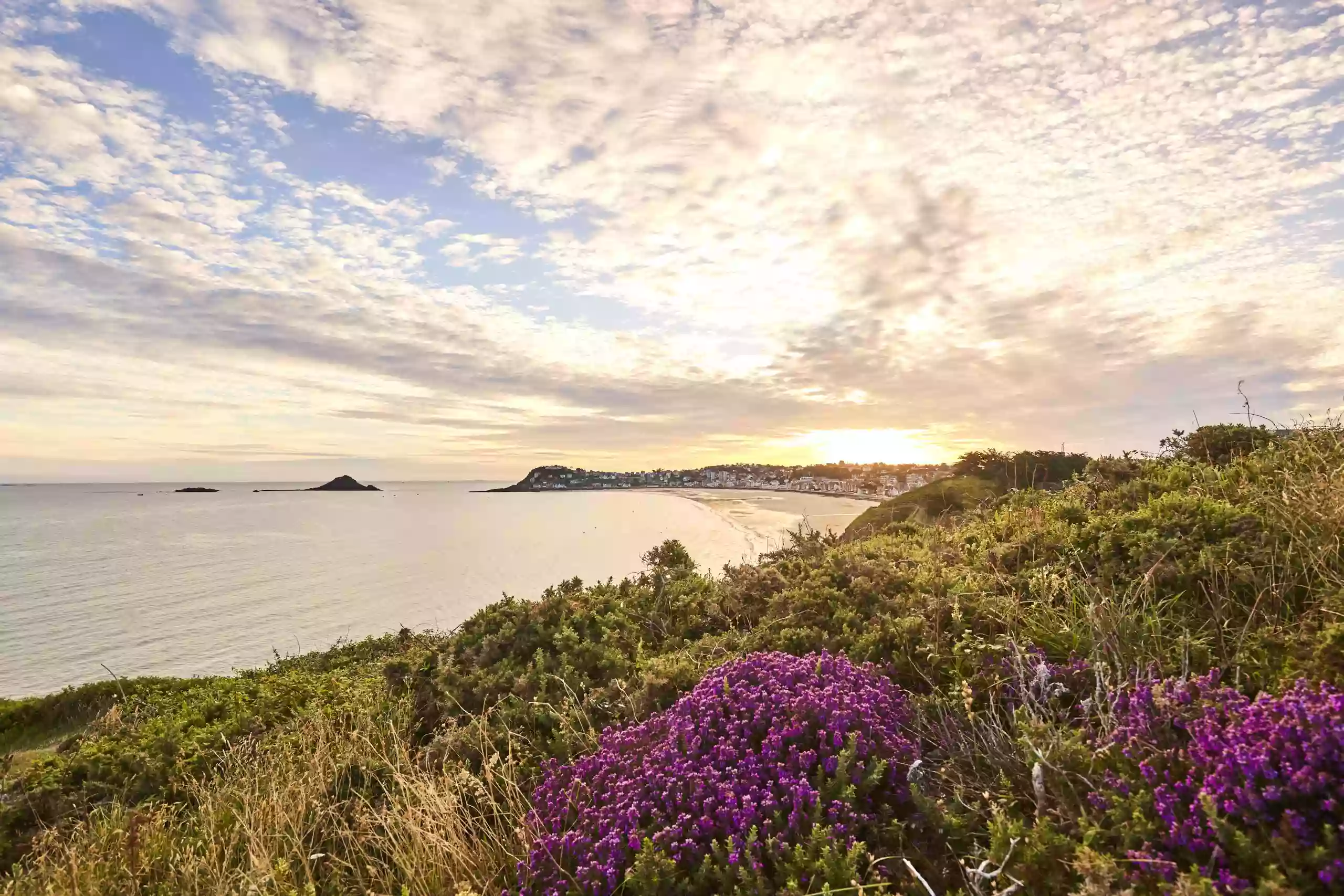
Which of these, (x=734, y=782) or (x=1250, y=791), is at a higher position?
(x=1250, y=791)

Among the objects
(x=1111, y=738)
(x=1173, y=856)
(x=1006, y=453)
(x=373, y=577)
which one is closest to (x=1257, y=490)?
(x=1111, y=738)

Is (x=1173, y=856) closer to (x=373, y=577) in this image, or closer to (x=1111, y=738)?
(x=1111, y=738)

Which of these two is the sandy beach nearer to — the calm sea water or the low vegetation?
the calm sea water

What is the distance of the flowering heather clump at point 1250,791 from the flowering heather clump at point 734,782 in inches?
38.9

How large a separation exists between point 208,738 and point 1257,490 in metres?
10.9

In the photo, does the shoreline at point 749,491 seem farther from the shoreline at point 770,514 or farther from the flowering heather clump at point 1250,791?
the flowering heather clump at point 1250,791

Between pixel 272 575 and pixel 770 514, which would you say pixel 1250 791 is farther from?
pixel 770 514

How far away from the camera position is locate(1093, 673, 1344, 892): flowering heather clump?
199 centimetres

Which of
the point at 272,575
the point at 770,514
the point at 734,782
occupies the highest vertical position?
the point at 734,782

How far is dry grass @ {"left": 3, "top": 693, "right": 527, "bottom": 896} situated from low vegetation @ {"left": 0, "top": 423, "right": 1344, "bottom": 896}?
0.10ft

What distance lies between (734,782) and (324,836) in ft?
9.21

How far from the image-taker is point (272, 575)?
3988 cm

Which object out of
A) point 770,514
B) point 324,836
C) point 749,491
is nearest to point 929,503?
point 324,836

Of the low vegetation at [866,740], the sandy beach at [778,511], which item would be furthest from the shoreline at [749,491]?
the low vegetation at [866,740]
